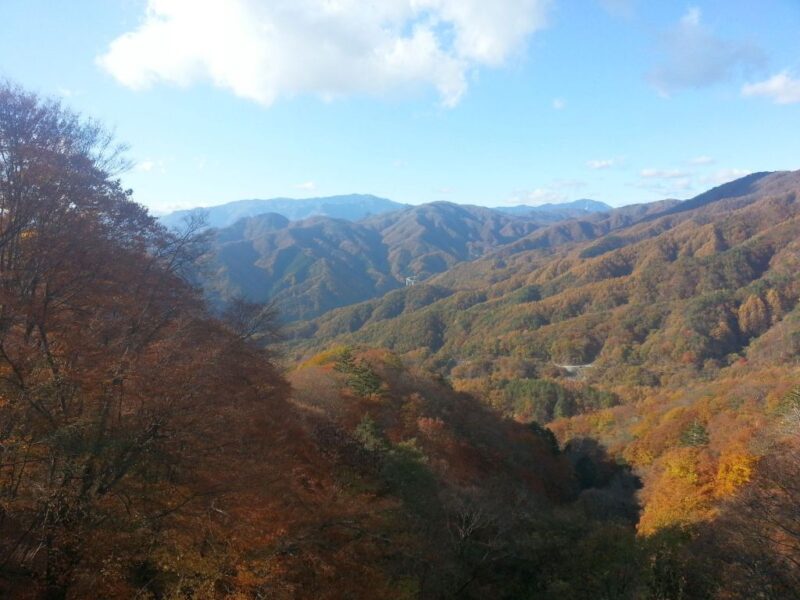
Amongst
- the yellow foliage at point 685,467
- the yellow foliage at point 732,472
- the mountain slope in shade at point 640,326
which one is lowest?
the mountain slope in shade at point 640,326

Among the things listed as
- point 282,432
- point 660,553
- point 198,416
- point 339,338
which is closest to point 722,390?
point 660,553

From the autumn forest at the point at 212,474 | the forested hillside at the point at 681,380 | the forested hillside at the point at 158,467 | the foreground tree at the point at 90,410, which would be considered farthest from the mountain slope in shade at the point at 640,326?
the foreground tree at the point at 90,410

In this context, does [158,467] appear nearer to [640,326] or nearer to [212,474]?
[212,474]

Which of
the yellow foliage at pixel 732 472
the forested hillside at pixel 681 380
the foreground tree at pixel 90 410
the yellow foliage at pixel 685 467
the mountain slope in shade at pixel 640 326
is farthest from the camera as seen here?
the mountain slope in shade at pixel 640 326

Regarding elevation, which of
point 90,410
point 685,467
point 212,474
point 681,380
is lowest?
point 681,380

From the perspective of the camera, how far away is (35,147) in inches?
544

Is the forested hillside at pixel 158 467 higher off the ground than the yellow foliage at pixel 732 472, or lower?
higher

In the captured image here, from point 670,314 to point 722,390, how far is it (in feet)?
312

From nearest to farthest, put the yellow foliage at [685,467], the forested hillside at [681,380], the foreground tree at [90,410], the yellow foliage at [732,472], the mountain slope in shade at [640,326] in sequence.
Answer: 1. the foreground tree at [90,410]
2. the forested hillside at [681,380]
3. the yellow foliage at [732,472]
4. the yellow foliage at [685,467]
5. the mountain slope in shade at [640,326]

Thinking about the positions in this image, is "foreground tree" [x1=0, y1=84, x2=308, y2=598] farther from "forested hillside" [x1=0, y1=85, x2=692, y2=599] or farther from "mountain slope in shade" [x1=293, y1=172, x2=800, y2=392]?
"mountain slope in shade" [x1=293, y1=172, x2=800, y2=392]

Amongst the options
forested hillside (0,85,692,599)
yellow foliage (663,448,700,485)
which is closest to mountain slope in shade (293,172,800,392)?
yellow foliage (663,448,700,485)

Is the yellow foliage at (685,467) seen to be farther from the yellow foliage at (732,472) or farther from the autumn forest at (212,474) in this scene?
the yellow foliage at (732,472)

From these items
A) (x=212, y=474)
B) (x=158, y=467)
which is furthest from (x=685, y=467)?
(x=158, y=467)

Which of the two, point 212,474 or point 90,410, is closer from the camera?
point 90,410
